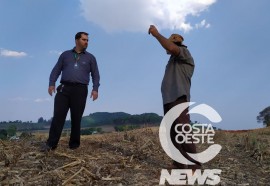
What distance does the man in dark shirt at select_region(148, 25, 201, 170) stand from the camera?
564cm

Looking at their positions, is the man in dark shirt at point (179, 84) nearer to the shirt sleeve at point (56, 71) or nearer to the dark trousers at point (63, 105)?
the dark trousers at point (63, 105)

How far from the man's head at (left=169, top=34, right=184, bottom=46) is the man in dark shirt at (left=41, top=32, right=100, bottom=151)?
215 centimetres

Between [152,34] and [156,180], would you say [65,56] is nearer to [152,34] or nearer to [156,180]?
[152,34]

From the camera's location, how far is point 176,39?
5.75m

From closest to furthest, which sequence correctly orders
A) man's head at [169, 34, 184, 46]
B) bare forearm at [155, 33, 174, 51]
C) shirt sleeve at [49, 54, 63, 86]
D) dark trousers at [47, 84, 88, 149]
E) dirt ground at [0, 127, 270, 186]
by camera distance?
bare forearm at [155, 33, 174, 51] → dirt ground at [0, 127, 270, 186] → man's head at [169, 34, 184, 46] → dark trousers at [47, 84, 88, 149] → shirt sleeve at [49, 54, 63, 86]

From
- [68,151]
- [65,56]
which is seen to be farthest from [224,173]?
[65,56]

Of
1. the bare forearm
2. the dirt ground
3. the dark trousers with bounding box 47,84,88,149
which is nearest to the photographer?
the bare forearm

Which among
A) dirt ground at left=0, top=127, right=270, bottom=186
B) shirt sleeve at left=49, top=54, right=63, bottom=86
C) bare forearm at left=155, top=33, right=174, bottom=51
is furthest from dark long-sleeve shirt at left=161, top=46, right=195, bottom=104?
shirt sleeve at left=49, top=54, right=63, bottom=86

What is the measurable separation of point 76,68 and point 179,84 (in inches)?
94.8

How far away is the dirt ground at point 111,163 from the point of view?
5.59 m

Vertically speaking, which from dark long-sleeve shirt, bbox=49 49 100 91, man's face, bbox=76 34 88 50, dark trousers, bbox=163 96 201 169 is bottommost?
dark trousers, bbox=163 96 201 169

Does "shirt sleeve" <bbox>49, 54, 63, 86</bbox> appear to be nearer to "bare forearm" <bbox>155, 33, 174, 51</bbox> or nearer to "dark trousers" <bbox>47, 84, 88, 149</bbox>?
"dark trousers" <bbox>47, 84, 88, 149</bbox>

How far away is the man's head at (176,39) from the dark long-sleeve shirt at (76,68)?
217cm

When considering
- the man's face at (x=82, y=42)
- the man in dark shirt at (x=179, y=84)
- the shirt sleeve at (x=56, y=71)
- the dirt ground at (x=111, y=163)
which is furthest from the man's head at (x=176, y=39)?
the shirt sleeve at (x=56, y=71)
